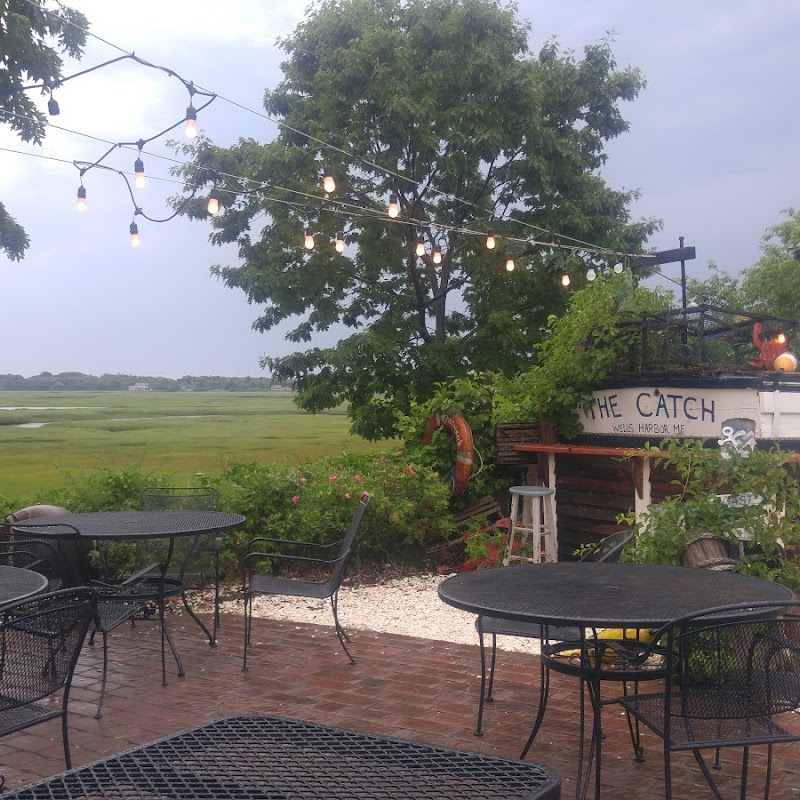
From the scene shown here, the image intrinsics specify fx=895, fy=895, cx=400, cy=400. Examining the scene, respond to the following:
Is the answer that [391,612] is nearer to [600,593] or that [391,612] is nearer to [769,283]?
[600,593]

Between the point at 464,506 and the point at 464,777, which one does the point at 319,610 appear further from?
the point at 464,777

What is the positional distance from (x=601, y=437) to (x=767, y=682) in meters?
4.88

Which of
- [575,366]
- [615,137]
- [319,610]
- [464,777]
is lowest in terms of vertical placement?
[319,610]

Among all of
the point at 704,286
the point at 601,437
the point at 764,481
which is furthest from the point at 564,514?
the point at 704,286

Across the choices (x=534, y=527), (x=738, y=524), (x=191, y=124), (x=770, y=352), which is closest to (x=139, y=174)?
(x=191, y=124)

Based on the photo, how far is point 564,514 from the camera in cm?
781

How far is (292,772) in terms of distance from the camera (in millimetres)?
1680

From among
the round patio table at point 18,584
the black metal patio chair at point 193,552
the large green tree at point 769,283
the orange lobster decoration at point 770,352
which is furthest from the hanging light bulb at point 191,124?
the large green tree at point 769,283

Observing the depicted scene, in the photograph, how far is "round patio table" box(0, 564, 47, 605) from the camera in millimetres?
3313

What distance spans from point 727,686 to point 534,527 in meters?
4.36

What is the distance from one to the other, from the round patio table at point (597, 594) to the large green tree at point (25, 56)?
972cm

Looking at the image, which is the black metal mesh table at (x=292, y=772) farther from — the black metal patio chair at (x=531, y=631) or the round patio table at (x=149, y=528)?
the round patio table at (x=149, y=528)

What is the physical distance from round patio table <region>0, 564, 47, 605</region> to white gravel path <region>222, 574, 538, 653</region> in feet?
7.78

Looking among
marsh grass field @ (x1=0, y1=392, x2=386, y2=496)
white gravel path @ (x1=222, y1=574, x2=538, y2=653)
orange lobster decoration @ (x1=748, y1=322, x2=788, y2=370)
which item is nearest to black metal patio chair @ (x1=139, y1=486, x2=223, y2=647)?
white gravel path @ (x1=222, y1=574, x2=538, y2=653)
